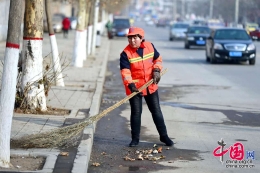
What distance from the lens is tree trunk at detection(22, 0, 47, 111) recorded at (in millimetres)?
11758

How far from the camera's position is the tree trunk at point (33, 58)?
11.8 m

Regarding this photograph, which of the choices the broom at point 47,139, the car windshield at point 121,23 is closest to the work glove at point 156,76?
the broom at point 47,139

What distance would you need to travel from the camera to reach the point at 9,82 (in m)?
7.34

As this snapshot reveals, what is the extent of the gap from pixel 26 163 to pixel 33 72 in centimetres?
437

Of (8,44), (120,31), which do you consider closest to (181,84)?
(8,44)

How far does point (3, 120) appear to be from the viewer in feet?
23.9

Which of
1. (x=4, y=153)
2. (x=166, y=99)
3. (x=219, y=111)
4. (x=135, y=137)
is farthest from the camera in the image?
(x=166, y=99)

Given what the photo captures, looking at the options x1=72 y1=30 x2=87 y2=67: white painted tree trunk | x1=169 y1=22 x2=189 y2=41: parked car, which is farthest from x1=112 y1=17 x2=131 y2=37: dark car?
x1=72 y1=30 x2=87 y2=67: white painted tree trunk

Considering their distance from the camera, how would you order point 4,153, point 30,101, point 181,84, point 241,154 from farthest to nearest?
point 181,84 → point 30,101 → point 241,154 → point 4,153

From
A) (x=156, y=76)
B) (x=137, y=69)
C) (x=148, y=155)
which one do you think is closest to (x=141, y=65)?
(x=137, y=69)

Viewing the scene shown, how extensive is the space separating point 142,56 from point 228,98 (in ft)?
23.4

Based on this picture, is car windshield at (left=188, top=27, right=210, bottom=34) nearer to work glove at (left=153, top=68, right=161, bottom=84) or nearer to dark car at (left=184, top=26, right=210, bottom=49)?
dark car at (left=184, top=26, right=210, bottom=49)

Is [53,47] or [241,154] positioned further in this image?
[53,47]

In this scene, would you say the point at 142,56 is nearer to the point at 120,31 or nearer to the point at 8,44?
the point at 8,44
